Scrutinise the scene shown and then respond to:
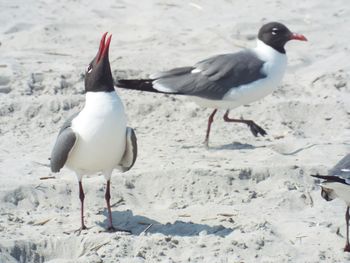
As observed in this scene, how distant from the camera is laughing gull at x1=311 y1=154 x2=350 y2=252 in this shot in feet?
20.7

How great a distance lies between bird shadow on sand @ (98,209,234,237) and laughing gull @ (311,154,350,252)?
656 millimetres

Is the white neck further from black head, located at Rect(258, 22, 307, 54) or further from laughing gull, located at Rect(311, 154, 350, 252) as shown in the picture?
laughing gull, located at Rect(311, 154, 350, 252)

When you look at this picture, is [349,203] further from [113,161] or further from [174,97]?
[174,97]

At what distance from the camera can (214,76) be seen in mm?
8844

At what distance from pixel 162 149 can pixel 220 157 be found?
454 mm

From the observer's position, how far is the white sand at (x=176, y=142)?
21.4 feet

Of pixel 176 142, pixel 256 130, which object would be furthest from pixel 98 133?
pixel 256 130

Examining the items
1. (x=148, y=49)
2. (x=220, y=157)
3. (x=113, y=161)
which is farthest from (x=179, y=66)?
(x=113, y=161)

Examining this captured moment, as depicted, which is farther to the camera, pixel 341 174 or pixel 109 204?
pixel 109 204

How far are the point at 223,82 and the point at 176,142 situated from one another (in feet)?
2.33

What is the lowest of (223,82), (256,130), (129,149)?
(256,130)

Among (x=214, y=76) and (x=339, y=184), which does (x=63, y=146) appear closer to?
(x=339, y=184)

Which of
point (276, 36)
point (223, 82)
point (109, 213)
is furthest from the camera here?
point (276, 36)

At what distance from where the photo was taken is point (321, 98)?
30.7 ft
